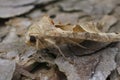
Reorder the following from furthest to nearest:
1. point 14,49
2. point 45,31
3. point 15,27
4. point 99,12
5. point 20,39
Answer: point 99,12
point 15,27
point 20,39
point 14,49
point 45,31

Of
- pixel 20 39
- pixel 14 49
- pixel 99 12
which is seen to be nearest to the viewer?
pixel 14 49

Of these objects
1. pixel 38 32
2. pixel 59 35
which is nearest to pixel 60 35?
pixel 59 35

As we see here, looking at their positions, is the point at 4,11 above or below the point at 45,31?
below

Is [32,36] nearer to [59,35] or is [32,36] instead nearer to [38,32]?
[38,32]

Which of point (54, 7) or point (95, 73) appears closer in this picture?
point (95, 73)

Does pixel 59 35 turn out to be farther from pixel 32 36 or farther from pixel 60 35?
pixel 32 36

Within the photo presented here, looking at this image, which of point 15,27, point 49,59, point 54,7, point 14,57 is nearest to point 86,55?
point 49,59

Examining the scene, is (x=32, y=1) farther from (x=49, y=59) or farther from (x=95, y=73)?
(x=95, y=73)

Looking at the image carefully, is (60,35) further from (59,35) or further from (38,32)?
(38,32)
